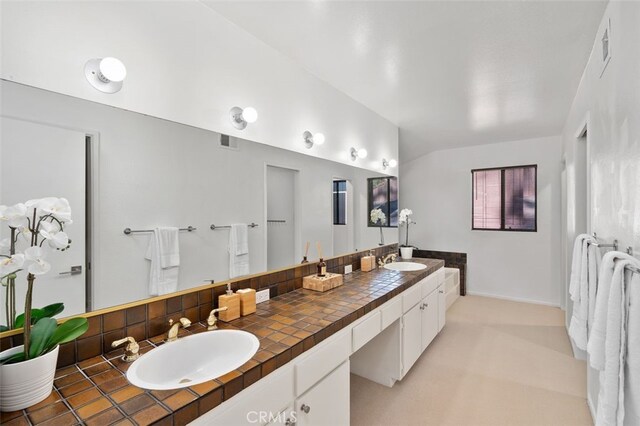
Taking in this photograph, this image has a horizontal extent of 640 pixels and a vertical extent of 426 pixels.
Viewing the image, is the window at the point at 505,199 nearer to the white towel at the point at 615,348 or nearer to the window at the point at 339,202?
the window at the point at 339,202

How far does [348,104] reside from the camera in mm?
2924

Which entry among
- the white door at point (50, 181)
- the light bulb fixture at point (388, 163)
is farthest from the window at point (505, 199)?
the white door at point (50, 181)

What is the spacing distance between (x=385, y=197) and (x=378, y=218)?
12.4 inches

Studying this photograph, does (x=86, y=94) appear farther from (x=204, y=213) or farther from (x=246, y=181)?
(x=246, y=181)

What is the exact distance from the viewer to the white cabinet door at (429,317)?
275cm

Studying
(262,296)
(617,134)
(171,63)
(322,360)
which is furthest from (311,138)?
(617,134)

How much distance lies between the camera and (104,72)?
123 cm

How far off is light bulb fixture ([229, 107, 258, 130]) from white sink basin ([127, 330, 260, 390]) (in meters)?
1.18

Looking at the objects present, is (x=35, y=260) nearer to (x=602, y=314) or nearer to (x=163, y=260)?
(x=163, y=260)

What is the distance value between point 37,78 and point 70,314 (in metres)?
0.89

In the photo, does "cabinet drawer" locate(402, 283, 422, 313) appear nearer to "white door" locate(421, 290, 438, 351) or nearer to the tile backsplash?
"white door" locate(421, 290, 438, 351)

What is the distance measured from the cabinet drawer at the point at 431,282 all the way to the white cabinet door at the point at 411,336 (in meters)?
0.17

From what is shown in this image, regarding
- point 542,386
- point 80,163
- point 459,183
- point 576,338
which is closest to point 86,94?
point 80,163

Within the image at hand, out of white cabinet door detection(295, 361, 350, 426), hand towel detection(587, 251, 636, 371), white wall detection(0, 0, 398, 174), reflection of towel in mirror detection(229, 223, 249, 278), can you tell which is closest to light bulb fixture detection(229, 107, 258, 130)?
white wall detection(0, 0, 398, 174)
